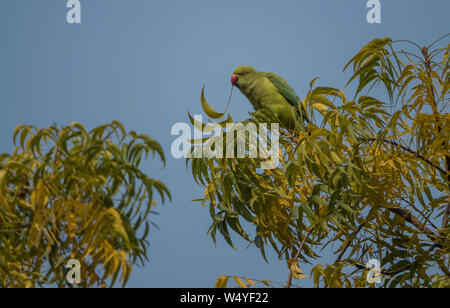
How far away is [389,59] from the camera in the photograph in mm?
2492

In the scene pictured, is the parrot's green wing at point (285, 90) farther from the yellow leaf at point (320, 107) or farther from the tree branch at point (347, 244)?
the tree branch at point (347, 244)

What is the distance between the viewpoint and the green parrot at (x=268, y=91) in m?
4.14

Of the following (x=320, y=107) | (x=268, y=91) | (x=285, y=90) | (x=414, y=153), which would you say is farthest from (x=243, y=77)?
(x=414, y=153)

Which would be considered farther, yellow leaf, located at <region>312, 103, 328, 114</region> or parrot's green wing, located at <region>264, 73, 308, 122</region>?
parrot's green wing, located at <region>264, 73, 308, 122</region>

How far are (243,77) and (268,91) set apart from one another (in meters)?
0.26

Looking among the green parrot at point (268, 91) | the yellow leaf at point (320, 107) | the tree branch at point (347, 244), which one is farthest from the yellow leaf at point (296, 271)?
the green parrot at point (268, 91)

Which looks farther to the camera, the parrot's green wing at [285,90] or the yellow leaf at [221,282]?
the parrot's green wing at [285,90]

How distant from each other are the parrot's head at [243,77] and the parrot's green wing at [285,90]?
16cm

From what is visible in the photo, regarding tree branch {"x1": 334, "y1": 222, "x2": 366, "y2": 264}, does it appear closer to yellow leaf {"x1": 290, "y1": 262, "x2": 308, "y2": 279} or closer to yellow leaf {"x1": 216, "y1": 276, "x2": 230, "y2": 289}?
yellow leaf {"x1": 290, "y1": 262, "x2": 308, "y2": 279}

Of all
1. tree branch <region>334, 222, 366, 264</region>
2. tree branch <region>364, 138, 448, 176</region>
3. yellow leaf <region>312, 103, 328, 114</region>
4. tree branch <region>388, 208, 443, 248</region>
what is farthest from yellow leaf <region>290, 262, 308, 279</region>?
yellow leaf <region>312, 103, 328, 114</region>

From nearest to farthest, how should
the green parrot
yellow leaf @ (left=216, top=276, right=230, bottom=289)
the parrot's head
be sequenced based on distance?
yellow leaf @ (left=216, top=276, right=230, bottom=289)
the green parrot
the parrot's head

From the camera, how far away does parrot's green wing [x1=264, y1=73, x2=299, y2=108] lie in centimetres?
417

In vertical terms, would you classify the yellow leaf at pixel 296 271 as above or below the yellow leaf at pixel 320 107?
below

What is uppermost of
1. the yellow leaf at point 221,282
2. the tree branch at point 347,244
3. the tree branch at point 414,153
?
the tree branch at point 414,153
